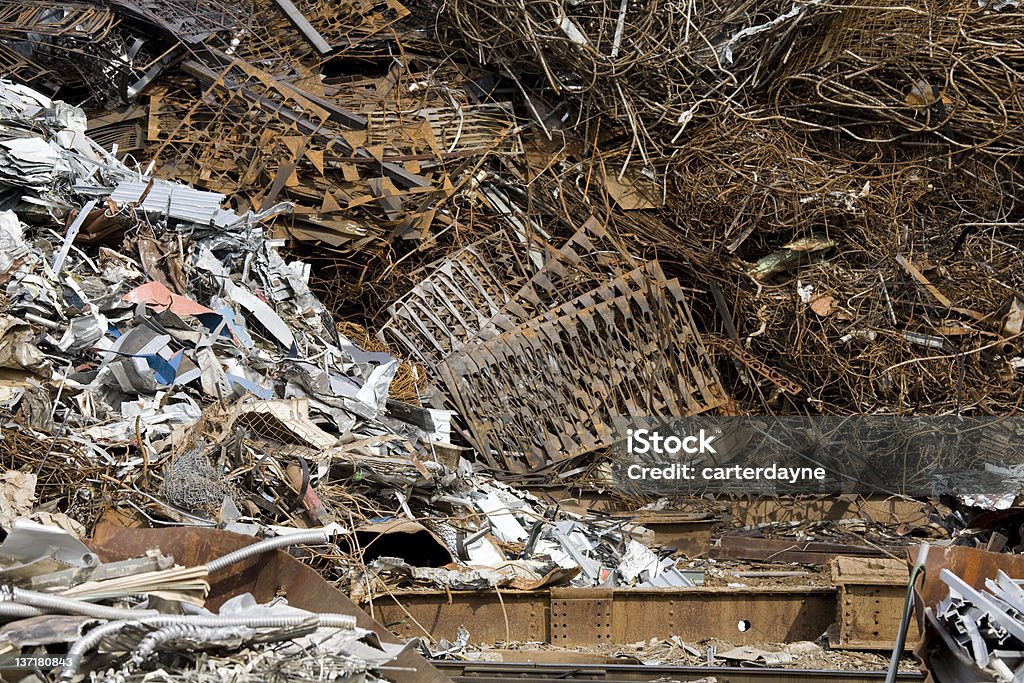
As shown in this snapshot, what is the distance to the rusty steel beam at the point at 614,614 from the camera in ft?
19.7

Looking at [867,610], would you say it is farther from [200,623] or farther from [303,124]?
[303,124]

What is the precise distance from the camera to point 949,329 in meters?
9.52

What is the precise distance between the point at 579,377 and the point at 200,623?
232 inches

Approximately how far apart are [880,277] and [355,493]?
5.49 m

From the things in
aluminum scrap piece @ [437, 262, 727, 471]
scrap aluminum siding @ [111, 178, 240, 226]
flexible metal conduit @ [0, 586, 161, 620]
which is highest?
scrap aluminum siding @ [111, 178, 240, 226]

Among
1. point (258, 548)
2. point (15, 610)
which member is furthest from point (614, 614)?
point (15, 610)

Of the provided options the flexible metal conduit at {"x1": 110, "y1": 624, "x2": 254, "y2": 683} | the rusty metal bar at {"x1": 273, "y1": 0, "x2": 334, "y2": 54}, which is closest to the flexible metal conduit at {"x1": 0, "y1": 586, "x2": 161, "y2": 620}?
the flexible metal conduit at {"x1": 110, "y1": 624, "x2": 254, "y2": 683}

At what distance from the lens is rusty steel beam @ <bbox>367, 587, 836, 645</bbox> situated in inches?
236

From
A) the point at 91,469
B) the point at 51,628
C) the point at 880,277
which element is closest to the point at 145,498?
the point at 91,469

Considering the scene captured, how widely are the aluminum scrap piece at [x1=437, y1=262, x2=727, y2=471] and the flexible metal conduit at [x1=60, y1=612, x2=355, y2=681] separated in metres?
5.12


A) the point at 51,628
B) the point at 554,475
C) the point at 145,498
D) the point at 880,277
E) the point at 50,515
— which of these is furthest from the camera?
the point at 880,277

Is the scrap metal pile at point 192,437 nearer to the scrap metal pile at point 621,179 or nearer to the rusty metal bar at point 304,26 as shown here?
the scrap metal pile at point 621,179

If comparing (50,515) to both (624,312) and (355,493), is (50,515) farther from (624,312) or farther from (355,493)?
(624,312)

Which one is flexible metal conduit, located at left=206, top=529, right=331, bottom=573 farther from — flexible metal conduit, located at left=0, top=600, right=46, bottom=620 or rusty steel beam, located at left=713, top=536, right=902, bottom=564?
rusty steel beam, located at left=713, top=536, right=902, bottom=564
